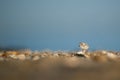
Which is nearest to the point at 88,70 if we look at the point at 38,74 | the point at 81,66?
the point at 81,66

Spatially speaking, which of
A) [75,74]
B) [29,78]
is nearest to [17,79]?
[29,78]

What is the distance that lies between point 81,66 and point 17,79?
179 mm

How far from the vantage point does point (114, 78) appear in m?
0.47

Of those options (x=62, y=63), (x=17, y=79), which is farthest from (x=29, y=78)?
(x=62, y=63)

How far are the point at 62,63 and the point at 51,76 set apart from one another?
0.33 feet

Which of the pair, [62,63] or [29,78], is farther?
[62,63]

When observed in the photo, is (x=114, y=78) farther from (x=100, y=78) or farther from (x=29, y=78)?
(x=29, y=78)

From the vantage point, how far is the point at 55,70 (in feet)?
1.76

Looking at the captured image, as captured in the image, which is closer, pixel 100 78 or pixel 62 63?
pixel 100 78

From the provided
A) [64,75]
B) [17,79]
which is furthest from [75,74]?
[17,79]

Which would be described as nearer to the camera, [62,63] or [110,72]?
[110,72]

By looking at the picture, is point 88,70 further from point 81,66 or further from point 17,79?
point 17,79

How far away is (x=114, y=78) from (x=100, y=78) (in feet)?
0.11

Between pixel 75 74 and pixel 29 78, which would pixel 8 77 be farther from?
pixel 75 74
